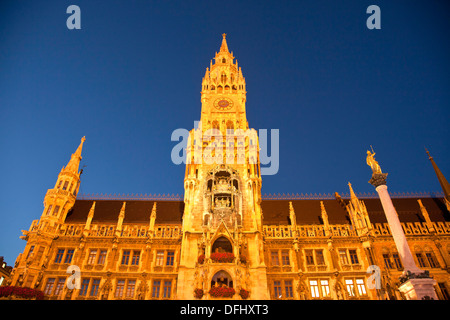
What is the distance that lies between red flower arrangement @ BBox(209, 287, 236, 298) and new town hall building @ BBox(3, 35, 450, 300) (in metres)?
0.11

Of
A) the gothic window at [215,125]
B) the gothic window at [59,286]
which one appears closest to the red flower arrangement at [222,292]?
the gothic window at [59,286]

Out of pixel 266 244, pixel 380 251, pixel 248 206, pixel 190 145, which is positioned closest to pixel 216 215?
pixel 248 206

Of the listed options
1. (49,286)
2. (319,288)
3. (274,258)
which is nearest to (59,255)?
(49,286)

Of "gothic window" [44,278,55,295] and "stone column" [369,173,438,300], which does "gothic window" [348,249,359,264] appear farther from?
"gothic window" [44,278,55,295]

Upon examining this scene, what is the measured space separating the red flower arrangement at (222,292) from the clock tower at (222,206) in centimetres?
13

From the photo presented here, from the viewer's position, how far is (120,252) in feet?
110

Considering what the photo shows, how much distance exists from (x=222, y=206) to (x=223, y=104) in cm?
1694

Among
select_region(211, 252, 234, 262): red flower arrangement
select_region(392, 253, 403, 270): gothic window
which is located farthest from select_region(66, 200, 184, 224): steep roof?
select_region(392, 253, 403, 270): gothic window

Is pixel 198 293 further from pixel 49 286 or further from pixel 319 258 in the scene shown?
pixel 49 286

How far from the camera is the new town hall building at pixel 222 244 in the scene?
30.6 meters

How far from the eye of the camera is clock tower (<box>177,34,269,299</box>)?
2950cm

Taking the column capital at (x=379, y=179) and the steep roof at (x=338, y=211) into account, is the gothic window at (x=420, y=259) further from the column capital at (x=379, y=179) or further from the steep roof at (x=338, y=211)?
the column capital at (x=379, y=179)

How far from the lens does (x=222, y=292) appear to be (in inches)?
1101
